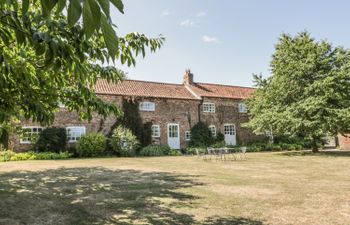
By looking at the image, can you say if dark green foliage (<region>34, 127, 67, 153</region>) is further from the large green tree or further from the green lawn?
the large green tree

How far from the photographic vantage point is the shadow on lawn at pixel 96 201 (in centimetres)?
541

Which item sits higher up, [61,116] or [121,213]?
[61,116]

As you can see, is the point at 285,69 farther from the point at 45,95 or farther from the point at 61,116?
the point at 45,95

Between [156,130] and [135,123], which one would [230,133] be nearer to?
[156,130]

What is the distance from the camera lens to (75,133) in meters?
24.3

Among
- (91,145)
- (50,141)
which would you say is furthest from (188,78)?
(50,141)

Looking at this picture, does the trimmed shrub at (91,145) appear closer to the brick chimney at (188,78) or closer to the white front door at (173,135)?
the white front door at (173,135)

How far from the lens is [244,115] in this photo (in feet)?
108

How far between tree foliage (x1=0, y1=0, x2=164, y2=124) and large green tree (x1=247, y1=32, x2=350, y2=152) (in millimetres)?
18767

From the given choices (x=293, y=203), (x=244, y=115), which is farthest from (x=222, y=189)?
(x=244, y=115)

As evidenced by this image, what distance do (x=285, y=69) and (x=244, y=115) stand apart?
35.1ft

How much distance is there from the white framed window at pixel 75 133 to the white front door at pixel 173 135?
313 inches

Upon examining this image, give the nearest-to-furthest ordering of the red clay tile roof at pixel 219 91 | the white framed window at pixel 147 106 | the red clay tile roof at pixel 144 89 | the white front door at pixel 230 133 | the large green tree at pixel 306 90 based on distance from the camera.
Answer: the large green tree at pixel 306 90 → the red clay tile roof at pixel 144 89 → the white framed window at pixel 147 106 → the red clay tile roof at pixel 219 91 → the white front door at pixel 230 133

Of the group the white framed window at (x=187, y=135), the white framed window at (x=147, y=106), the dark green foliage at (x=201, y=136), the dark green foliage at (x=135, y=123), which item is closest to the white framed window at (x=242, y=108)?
the dark green foliage at (x=201, y=136)
